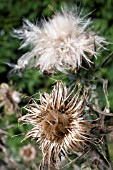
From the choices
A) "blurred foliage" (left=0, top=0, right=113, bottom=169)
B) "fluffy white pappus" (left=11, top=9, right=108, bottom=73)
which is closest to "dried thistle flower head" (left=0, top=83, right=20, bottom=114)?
"fluffy white pappus" (left=11, top=9, right=108, bottom=73)

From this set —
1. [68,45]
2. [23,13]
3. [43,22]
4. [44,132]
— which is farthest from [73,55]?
[23,13]

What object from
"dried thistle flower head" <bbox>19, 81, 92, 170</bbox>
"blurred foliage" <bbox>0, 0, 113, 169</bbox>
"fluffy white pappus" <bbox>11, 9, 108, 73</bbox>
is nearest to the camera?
"dried thistle flower head" <bbox>19, 81, 92, 170</bbox>

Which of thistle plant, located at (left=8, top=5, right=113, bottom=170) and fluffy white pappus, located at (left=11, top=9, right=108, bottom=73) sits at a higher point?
fluffy white pappus, located at (left=11, top=9, right=108, bottom=73)

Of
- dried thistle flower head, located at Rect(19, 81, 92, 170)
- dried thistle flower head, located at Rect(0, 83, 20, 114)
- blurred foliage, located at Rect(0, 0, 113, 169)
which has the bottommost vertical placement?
dried thistle flower head, located at Rect(19, 81, 92, 170)

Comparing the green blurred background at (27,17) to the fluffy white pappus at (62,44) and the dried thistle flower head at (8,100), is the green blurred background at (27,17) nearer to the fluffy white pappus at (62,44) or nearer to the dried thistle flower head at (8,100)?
the dried thistle flower head at (8,100)

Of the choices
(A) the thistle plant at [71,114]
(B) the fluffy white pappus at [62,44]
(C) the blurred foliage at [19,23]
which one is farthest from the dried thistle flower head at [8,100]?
(C) the blurred foliage at [19,23]

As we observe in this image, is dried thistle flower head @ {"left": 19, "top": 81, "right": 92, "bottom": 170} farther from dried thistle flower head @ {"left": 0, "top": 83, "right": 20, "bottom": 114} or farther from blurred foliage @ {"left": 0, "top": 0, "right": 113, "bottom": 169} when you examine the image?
blurred foliage @ {"left": 0, "top": 0, "right": 113, "bottom": 169}
